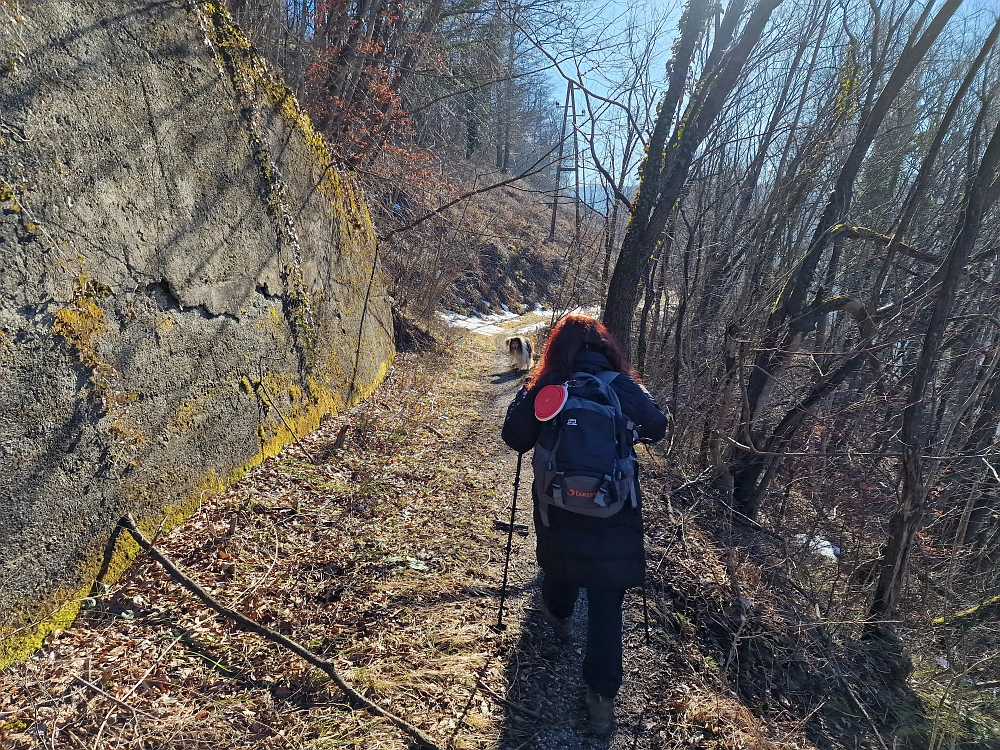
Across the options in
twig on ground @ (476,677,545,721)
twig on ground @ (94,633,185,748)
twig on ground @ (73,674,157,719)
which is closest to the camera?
twig on ground @ (94,633,185,748)

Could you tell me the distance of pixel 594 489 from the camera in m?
2.77

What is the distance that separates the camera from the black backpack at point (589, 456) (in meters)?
2.77

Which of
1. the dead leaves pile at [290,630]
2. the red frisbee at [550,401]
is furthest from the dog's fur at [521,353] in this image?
the red frisbee at [550,401]

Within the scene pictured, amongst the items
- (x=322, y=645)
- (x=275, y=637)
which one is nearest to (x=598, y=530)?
(x=322, y=645)

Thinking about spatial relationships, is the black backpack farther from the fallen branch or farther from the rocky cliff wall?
the rocky cliff wall

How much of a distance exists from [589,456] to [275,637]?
1.93 m

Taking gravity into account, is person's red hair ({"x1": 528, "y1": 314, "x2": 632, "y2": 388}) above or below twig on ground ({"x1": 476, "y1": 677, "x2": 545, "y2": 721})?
above

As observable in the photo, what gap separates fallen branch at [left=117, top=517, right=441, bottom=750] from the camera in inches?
103

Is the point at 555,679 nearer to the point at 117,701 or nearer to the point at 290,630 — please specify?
the point at 290,630

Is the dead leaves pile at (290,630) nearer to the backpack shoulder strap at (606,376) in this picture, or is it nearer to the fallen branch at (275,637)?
the fallen branch at (275,637)

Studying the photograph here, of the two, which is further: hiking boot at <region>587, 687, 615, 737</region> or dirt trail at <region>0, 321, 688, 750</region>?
hiking boot at <region>587, 687, 615, 737</region>

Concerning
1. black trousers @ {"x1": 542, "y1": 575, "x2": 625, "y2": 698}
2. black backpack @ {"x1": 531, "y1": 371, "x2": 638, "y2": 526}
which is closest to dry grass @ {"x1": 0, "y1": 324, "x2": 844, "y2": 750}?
black trousers @ {"x1": 542, "y1": 575, "x2": 625, "y2": 698}

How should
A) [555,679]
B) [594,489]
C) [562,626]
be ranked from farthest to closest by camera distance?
[562,626]
[555,679]
[594,489]

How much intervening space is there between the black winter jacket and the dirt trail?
776 mm
